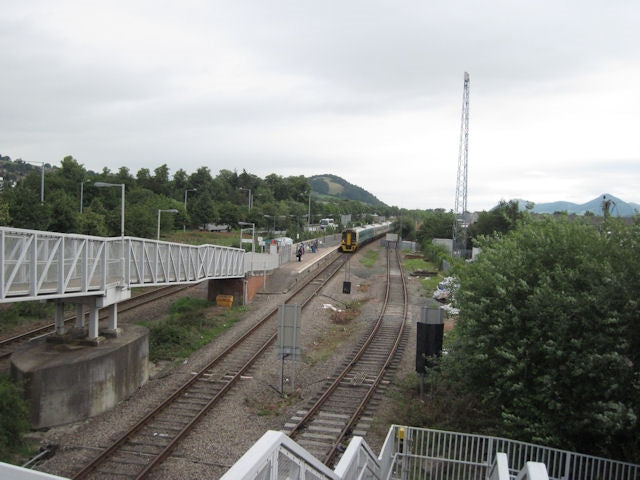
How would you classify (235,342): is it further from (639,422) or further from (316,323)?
(639,422)

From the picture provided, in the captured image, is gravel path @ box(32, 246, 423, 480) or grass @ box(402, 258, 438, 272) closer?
gravel path @ box(32, 246, 423, 480)

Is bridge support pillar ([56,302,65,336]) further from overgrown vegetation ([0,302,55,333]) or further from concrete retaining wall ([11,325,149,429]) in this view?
overgrown vegetation ([0,302,55,333])

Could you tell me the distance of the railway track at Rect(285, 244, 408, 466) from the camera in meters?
12.9

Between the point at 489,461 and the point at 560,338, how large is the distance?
2.70 meters

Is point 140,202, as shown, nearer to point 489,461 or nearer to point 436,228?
point 436,228

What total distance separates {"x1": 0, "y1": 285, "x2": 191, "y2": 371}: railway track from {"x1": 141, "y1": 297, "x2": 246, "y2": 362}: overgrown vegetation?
2.22 meters

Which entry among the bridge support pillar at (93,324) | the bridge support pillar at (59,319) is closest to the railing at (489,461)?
the bridge support pillar at (93,324)

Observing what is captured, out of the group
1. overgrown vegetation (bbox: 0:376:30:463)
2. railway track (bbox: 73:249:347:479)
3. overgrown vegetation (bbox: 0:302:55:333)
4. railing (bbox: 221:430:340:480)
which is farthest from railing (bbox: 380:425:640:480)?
overgrown vegetation (bbox: 0:302:55:333)

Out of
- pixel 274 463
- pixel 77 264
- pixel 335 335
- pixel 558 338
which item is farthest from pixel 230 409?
pixel 274 463

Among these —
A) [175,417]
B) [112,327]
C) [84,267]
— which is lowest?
[175,417]

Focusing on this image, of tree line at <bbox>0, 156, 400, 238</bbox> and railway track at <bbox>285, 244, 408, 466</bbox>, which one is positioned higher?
tree line at <bbox>0, 156, 400, 238</bbox>

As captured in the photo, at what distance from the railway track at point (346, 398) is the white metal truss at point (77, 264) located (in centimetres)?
681

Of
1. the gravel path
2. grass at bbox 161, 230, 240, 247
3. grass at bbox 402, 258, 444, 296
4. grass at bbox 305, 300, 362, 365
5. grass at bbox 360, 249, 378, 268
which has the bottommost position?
the gravel path

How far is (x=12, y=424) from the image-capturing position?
39.4 ft
